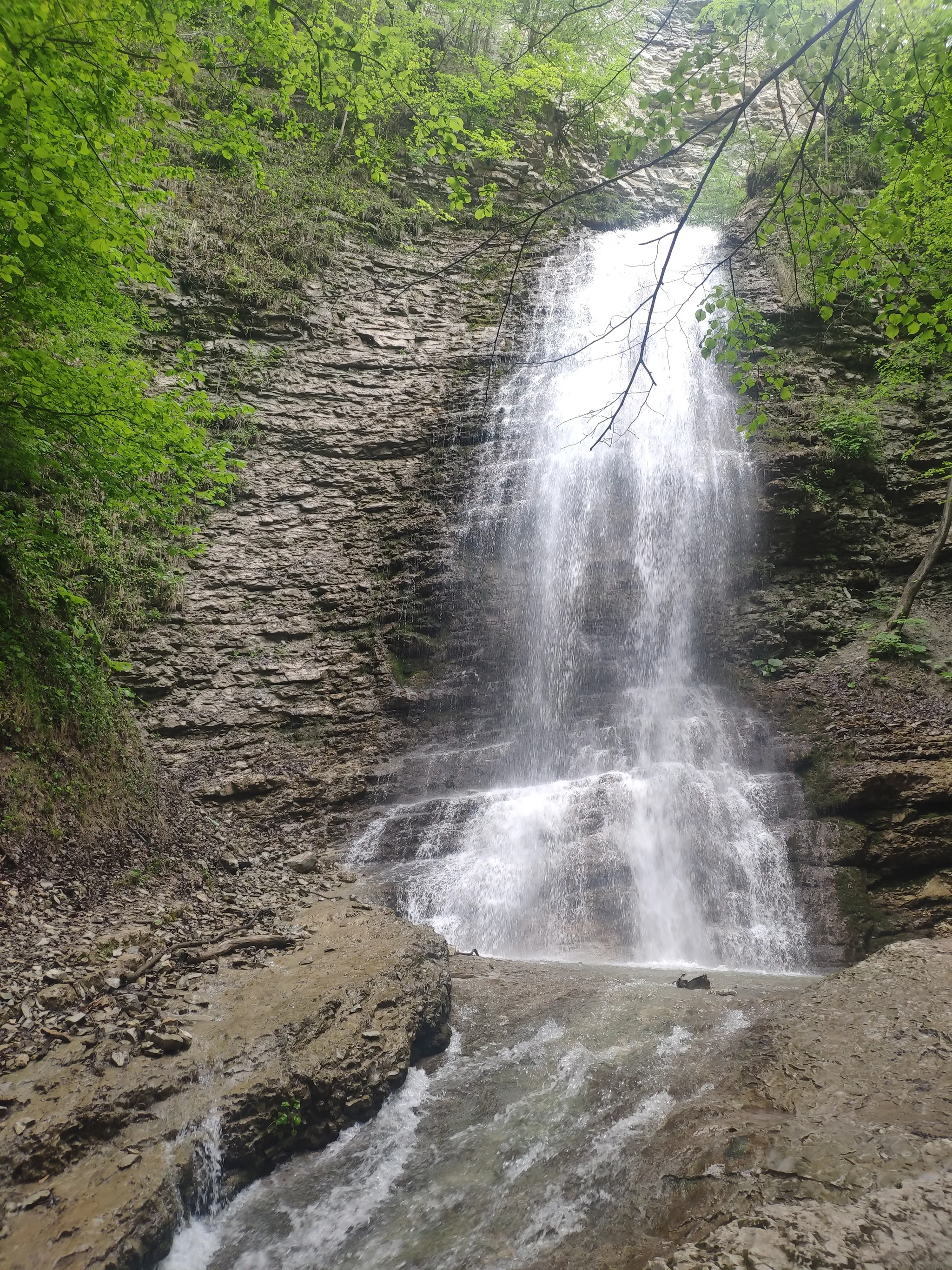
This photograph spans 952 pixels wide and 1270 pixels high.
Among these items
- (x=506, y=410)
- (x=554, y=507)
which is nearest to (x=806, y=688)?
(x=554, y=507)

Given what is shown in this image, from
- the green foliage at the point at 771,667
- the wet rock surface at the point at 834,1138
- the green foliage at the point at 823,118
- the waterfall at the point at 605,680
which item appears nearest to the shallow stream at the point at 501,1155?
the wet rock surface at the point at 834,1138

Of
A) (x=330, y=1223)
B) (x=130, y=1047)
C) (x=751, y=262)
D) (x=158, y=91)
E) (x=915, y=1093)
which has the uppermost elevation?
(x=751, y=262)

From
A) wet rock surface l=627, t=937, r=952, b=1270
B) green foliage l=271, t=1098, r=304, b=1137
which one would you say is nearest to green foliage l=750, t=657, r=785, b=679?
wet rock surface l=627, t=937, r=952, b=1270

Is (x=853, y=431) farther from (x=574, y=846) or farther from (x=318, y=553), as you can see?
(x=318, y=553)

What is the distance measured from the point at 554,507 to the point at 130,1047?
32.0ft

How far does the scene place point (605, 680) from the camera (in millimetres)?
10031

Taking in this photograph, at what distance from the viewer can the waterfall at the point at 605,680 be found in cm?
652

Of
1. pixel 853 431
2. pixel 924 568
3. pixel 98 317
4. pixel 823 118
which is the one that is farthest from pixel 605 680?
pixel 98 317

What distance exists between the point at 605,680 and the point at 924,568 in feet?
14.6

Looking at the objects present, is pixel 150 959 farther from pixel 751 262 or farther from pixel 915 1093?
pixel 751 262

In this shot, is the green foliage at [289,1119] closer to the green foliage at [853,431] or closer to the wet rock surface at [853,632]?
the wet rock surface at [853,632]

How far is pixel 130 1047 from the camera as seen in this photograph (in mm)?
3227

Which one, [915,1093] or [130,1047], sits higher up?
[130,1047]

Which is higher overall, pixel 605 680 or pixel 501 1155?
pixel 605 680
